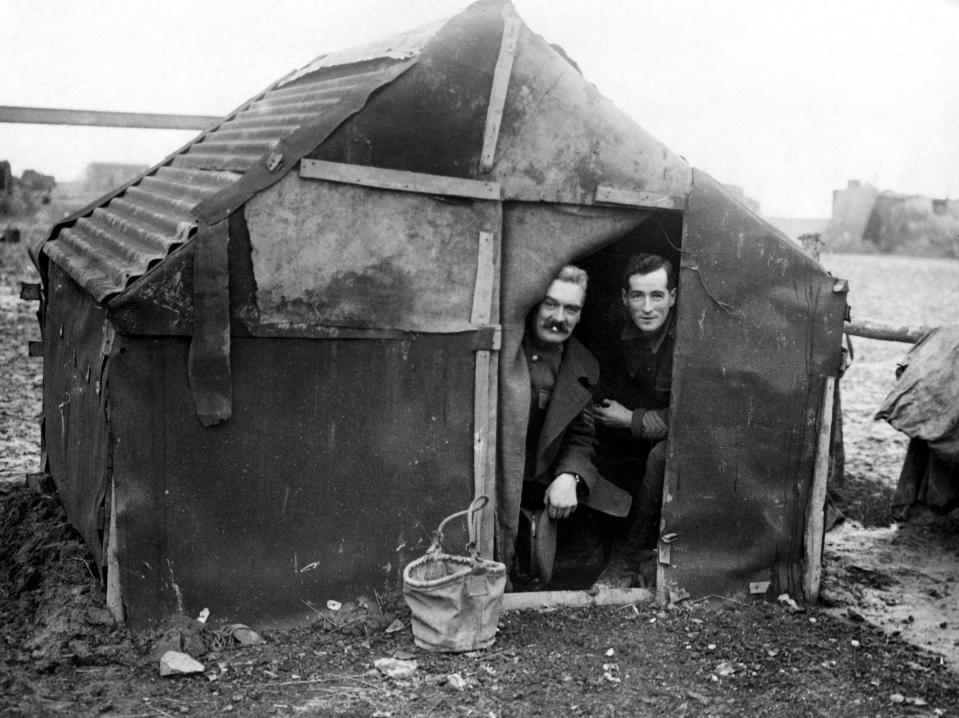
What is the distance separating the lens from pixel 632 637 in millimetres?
4789

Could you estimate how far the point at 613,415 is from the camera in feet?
18.4

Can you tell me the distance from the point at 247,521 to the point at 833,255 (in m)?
23.7

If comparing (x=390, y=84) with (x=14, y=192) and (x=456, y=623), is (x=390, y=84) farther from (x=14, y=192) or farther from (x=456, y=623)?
(x=14, y=192)

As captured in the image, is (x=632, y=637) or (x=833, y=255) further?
(x=833, y=255)

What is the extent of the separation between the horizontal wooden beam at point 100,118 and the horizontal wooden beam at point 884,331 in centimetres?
514

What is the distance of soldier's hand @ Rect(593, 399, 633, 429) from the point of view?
560cm

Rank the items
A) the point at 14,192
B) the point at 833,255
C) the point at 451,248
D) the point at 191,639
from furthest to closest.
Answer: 1. the point at 833,255
2. the point at 14,192
3. the point at 451,248
4. the point at 191,639

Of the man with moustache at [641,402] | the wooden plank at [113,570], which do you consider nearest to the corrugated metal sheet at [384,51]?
the man with moustache at [641,402]

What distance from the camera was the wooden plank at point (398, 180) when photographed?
4367 mm

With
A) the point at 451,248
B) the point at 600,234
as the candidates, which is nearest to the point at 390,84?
the point at 451,248

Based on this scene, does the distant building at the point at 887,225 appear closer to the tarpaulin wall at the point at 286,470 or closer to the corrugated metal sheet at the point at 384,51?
the corrugated metal sheet at the point at 384,51

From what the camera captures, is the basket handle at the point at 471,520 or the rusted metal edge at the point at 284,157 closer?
the rusted metal edge at the point at 284,157

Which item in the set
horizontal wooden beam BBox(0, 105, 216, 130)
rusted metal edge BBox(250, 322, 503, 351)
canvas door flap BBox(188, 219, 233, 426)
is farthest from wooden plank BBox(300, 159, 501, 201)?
Result: horizontal wooden beam BBox(0, 105, 216, 130)

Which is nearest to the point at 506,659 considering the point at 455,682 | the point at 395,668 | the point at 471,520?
the point at 455,682
